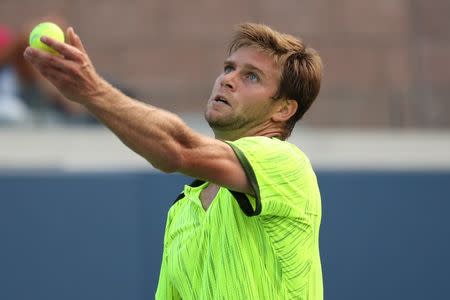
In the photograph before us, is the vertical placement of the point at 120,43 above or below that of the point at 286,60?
above

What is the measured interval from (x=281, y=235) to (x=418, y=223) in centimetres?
353

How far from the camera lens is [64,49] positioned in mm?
2736

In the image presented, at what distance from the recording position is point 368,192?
22.2 feet

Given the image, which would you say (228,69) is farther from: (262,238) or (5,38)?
(5,38)

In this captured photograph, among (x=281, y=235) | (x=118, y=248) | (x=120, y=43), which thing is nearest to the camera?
(x=281, y=235)

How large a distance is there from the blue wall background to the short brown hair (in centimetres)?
285

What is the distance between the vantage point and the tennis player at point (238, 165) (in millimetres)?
2889

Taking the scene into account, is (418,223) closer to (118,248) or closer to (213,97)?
(118,248)

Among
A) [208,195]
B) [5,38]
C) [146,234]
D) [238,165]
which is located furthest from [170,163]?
[5,38]

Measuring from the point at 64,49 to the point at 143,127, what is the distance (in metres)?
0.35

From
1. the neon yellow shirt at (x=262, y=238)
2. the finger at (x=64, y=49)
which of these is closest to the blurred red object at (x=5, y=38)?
the neon yellow shirt at (x=262, y=238)

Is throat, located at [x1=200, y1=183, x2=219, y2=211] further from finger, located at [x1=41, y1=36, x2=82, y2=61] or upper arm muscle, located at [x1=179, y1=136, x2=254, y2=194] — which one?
finger, located at [x1=41, y1=36, x2=82, y2=61]

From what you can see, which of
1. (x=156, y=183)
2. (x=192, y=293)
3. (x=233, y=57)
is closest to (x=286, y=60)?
(x=233, y=57)

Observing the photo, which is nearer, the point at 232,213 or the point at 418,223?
the point at 232,213
